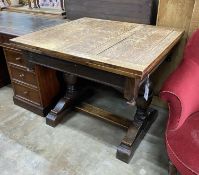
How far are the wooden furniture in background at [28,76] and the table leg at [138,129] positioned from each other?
2.41ft

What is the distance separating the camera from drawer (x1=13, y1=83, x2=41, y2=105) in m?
1.80

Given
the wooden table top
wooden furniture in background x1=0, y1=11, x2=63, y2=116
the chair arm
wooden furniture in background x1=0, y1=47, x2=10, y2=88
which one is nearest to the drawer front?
wooden furniture in background x1=0, y1=11, x2=63, y2=116

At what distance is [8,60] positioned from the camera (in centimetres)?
182

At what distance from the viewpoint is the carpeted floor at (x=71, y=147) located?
139 cm

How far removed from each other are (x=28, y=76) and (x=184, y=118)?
1209mm

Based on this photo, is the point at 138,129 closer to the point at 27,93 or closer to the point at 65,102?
the point at 65,102

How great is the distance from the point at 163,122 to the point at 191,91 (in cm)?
71

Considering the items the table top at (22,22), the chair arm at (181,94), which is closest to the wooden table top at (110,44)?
the chair arm at (181,94)

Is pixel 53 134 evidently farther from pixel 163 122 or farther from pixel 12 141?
pixel 163 122

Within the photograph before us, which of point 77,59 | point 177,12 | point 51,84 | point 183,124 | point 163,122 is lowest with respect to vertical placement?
point 163,122

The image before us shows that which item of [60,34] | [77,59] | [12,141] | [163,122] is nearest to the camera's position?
[77,59]

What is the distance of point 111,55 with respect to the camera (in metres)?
1.13

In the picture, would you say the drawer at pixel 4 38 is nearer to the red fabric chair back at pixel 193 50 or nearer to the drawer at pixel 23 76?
the drawer at pixel 23 76

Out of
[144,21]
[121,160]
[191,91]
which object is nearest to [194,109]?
[191,91]
